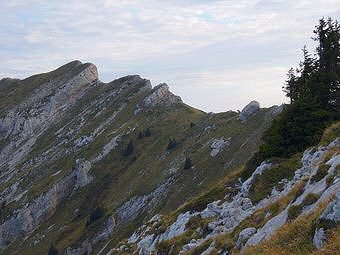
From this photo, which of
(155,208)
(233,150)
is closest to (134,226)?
(155,208)

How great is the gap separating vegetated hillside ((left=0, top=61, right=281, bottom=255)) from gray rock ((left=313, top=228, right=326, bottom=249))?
69800 mm

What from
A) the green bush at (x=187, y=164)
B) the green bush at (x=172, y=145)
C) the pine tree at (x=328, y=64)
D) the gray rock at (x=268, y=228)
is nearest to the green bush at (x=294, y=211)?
the gray rock at (x=268, y=228)

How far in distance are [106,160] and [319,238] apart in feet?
405

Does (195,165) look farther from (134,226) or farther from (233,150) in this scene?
(134,226)

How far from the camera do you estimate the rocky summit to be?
915 inches

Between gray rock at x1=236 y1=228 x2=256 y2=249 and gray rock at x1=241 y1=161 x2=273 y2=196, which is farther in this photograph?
gray rock at x1=241 y1=161 x2=273 y2=196

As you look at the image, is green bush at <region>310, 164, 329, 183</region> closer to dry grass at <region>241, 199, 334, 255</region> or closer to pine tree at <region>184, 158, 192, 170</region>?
dry grass at <region>241, 199, 334, 255</region>

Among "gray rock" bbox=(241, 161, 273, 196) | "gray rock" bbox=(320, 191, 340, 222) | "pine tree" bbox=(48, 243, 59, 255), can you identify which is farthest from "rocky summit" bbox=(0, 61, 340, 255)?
"pine tree" bbox=(48, 243, 59, 255)

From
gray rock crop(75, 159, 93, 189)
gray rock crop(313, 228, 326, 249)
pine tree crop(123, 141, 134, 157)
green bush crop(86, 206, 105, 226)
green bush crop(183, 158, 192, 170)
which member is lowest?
green bush crop(86, 206, 105, 226)

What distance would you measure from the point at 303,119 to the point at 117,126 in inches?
4843

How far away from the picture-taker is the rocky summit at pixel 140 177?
2323 centimetres

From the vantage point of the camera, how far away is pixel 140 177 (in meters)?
115

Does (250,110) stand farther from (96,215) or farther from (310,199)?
(310,199)

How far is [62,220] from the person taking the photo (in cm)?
12012
